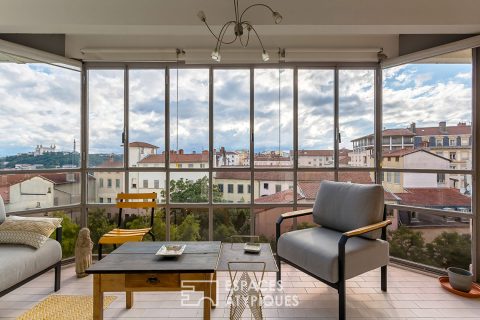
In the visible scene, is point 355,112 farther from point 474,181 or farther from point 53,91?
point 53,91

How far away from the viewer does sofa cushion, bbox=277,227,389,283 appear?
6.61ft

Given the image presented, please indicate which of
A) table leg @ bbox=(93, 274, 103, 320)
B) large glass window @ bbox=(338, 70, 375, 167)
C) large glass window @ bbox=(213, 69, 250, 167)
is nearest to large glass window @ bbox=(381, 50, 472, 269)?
large glass window @ bbox=(338, 70, 375, 167)

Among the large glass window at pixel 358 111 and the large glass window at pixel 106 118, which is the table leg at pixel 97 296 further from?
the large glass window at pixel 358 111

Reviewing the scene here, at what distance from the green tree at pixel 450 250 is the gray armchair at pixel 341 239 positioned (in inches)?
36.4

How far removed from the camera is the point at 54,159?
120 inches

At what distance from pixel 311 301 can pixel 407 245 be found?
1.54 meters

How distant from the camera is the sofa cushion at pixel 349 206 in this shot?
2311 millimetres

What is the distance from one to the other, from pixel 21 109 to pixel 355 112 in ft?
12.7

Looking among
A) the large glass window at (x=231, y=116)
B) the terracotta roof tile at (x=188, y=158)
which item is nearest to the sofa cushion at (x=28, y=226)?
the terracotta roof tile at (x=188, y=158)

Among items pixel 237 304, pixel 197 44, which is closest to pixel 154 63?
pixel 197 44

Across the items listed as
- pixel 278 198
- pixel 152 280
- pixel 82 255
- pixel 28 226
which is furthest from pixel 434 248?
pixel 28 226

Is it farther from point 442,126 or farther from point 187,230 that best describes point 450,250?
point 187,230

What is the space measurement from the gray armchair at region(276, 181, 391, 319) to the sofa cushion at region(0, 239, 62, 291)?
2.11 metres

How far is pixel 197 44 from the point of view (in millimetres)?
3061
